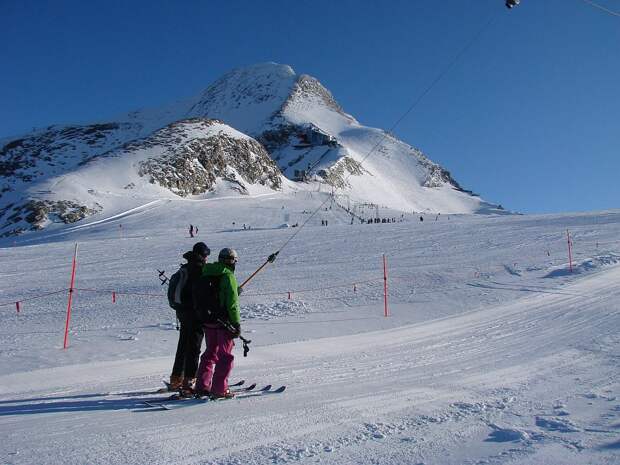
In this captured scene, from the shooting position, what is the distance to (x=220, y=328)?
5.16 meters

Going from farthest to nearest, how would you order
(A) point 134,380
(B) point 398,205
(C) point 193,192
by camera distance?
(B) point 398,205 < (C) point 193,192 < (A) point 134,380

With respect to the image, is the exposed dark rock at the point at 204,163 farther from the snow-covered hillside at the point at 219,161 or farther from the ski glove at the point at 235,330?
the ski glove at the point at 235,330

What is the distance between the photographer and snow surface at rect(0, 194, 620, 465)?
3.76 m

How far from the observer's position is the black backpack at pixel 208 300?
5117 mm

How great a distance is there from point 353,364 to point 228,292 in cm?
268

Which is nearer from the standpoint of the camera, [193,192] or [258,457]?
[258,457]

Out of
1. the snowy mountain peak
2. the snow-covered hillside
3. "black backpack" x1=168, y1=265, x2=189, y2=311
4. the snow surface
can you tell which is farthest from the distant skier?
the snowy mountain peak

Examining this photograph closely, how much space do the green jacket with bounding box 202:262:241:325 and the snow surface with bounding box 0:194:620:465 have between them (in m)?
0.88

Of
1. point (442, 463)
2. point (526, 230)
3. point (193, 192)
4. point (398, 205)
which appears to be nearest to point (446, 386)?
point (442, 463)

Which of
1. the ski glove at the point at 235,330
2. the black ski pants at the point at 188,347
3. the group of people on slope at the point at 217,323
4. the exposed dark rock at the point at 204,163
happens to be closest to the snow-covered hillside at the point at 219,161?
the exposed dark rock at the point at 204,163

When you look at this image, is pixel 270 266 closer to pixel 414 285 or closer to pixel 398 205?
pixel 414 285

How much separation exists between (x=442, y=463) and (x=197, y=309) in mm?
2809

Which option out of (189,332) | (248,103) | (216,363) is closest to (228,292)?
(216,363)

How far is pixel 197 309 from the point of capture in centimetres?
517
